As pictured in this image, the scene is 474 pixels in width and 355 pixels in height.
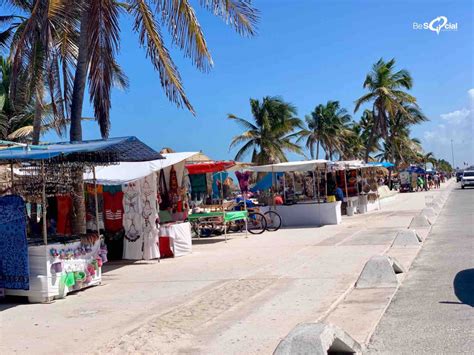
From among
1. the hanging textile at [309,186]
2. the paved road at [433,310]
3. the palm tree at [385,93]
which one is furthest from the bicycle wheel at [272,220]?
the palm tree at [385,93]

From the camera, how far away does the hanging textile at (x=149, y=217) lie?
1301cm

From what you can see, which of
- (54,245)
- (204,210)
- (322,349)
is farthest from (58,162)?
(204,210)

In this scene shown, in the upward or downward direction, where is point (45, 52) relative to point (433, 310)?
upward

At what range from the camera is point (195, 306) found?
25.4ft

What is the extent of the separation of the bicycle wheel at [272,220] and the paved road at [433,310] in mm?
8494

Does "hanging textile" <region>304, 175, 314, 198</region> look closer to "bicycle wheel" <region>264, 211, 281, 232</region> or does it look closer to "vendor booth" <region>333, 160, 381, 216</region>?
"vendor booth" <region>333, 160, 381, 216</region>

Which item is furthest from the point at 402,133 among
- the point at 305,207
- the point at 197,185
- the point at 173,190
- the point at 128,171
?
the point at 128,171

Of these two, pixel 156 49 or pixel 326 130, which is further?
pixel 326 130

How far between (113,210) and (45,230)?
4852mm

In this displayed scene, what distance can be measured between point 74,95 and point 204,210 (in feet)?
22.8

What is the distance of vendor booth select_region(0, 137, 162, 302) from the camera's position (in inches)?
340

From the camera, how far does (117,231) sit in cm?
1357

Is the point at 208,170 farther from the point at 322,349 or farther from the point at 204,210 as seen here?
the point at 322,349

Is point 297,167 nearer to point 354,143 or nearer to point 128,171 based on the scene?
point 128,171
